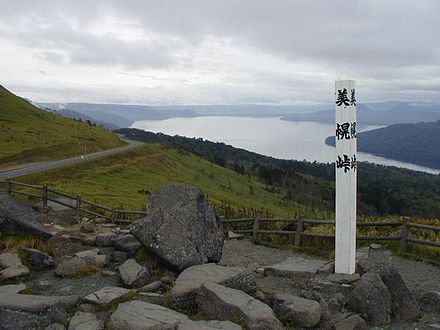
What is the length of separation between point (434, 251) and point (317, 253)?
3.23 meters

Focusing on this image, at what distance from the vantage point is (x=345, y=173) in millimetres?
9758

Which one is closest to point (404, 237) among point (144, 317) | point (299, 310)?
point (299, 310)

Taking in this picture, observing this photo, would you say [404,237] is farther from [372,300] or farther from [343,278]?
[372,300]

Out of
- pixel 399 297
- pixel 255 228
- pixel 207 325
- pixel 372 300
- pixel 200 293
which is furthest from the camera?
pixel 255 228

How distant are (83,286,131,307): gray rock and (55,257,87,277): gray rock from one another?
1939mm

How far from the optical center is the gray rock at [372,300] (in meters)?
7.91

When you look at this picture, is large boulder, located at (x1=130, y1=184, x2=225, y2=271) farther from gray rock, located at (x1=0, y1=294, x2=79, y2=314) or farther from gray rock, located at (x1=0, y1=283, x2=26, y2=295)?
gray rock, located at (x1=0, y1=283, x2=26, y2=295)

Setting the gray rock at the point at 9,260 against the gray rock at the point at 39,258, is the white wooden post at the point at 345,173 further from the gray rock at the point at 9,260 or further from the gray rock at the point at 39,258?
the gray rock at the point at 9,260

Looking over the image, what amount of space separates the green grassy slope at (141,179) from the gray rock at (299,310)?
9.83 meters

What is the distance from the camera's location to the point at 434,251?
1220 cm

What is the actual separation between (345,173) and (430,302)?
311cm

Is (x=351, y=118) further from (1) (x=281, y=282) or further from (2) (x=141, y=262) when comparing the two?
(2) (x=141, y=262)

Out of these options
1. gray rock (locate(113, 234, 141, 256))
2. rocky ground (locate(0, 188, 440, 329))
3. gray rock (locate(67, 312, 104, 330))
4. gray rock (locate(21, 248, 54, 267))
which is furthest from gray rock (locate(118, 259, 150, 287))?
gray rock (locate(21, 248, 54, 267))

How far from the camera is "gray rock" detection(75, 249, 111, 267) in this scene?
10716 mm
